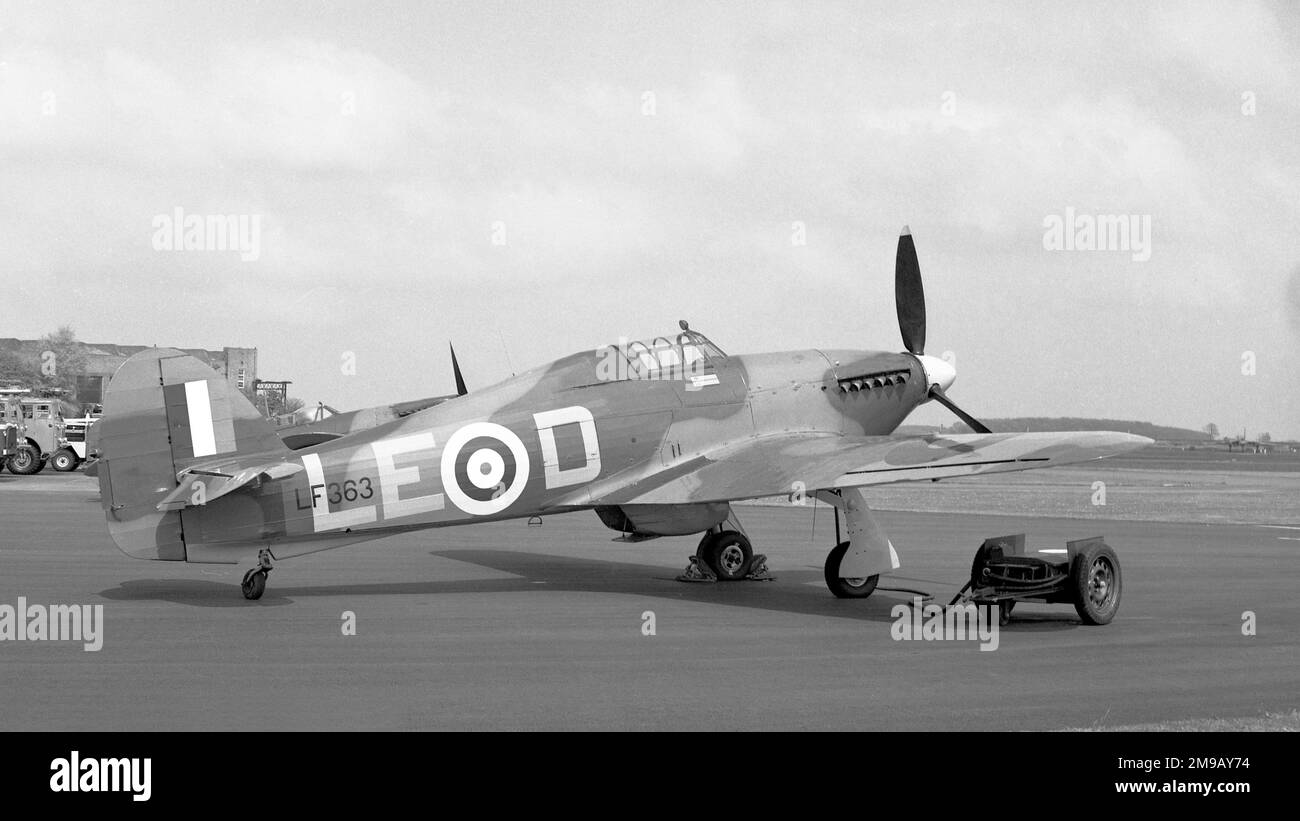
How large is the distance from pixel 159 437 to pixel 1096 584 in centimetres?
1006

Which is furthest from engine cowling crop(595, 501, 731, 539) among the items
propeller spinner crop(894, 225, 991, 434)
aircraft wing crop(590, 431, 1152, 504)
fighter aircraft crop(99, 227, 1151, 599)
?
propeller spinner crop(894, 225, 991, 434)

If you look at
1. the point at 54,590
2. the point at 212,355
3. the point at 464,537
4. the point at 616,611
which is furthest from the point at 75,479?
the point at 212,355

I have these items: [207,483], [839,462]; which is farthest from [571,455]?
[207,483]

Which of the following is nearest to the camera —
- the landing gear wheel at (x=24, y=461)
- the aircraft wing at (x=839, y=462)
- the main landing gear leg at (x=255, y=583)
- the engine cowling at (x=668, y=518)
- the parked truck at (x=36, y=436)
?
the aircraft wing at (x=839, y=462)

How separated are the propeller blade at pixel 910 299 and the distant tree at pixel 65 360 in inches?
3611

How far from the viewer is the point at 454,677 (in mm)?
9422

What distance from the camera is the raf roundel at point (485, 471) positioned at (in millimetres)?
13641

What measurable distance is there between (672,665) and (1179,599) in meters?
7.71

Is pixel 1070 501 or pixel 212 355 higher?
pixel 212 355

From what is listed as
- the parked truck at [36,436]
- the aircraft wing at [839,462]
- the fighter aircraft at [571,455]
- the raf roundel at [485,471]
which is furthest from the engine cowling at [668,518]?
the parked truck at [36,436]

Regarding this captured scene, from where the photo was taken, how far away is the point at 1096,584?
12.5 metres

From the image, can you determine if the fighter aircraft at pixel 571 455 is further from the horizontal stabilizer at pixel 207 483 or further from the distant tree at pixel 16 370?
the distant tree at pixel 16 370

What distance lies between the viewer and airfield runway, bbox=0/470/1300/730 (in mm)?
8203
